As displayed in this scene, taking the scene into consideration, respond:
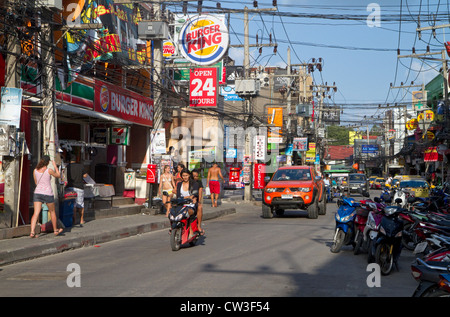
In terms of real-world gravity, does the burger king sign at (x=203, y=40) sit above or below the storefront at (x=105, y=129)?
above

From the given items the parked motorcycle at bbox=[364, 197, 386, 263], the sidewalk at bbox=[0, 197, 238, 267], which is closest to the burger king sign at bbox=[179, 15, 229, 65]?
the sidewalk at bbox=[0, 197, 238, 267]

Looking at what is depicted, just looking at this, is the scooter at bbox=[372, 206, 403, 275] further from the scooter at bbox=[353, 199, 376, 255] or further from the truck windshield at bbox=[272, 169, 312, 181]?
the truck windshield at bbox=[272, 169, 312, 181]

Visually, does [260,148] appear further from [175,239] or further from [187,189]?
[175,239]

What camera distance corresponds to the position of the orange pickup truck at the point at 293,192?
2078 centimetres

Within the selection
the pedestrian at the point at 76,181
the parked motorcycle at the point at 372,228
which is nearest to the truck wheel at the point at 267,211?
the pedestrian at the point at 76,181

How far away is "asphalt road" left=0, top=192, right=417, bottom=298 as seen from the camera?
26.0 feet

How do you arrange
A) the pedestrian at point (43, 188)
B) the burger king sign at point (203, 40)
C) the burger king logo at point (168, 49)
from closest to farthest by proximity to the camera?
the pedestrian at point (43, 188) < the burger king sign at point (203, 40) < the burger king logo at point (168, 49)

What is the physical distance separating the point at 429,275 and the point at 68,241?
909 cm

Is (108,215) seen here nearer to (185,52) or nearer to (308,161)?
(185,52)

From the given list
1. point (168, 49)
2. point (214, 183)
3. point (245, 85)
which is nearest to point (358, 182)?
point (245, 85)

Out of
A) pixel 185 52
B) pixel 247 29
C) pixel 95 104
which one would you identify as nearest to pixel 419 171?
pixel 247 29

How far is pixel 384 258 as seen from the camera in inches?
379

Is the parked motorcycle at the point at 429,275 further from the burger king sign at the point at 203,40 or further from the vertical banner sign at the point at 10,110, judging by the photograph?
the burger king sign at the point at 203,40

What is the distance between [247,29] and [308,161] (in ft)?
110
